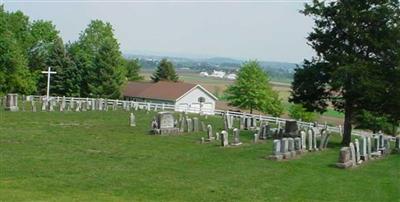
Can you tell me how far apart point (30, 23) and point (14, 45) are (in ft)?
37.8

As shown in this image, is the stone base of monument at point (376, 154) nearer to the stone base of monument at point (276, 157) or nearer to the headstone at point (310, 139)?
the headstone at point (310, 139)

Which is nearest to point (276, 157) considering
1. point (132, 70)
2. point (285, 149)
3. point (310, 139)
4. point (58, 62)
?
point (285, 149)

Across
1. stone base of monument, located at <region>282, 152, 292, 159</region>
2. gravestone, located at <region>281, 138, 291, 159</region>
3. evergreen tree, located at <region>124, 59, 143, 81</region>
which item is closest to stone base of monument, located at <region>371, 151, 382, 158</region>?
stone base of monument, located at <region>282, 152, 292, 159</region>

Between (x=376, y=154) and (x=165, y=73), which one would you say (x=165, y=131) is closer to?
(x=376, y=154)

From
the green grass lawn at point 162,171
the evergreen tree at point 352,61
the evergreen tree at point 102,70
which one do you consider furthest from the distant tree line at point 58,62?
the evergreen tree at point 352,61

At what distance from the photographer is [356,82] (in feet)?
91.1

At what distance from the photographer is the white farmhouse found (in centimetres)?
6581

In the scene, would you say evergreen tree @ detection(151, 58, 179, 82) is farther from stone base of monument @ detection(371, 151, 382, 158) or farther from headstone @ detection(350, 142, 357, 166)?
headstone @ detection(350, 142, 357, 166)

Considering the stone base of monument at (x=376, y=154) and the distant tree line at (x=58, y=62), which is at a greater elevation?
the distant tree line at (x=58, y=62)

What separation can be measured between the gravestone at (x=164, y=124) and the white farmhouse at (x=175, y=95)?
115ft

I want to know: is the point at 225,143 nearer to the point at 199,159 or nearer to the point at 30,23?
the point at 199,159

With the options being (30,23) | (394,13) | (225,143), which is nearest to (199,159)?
(225,143)

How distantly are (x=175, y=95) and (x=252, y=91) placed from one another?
880 cm

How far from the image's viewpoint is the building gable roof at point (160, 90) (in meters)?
66.3
